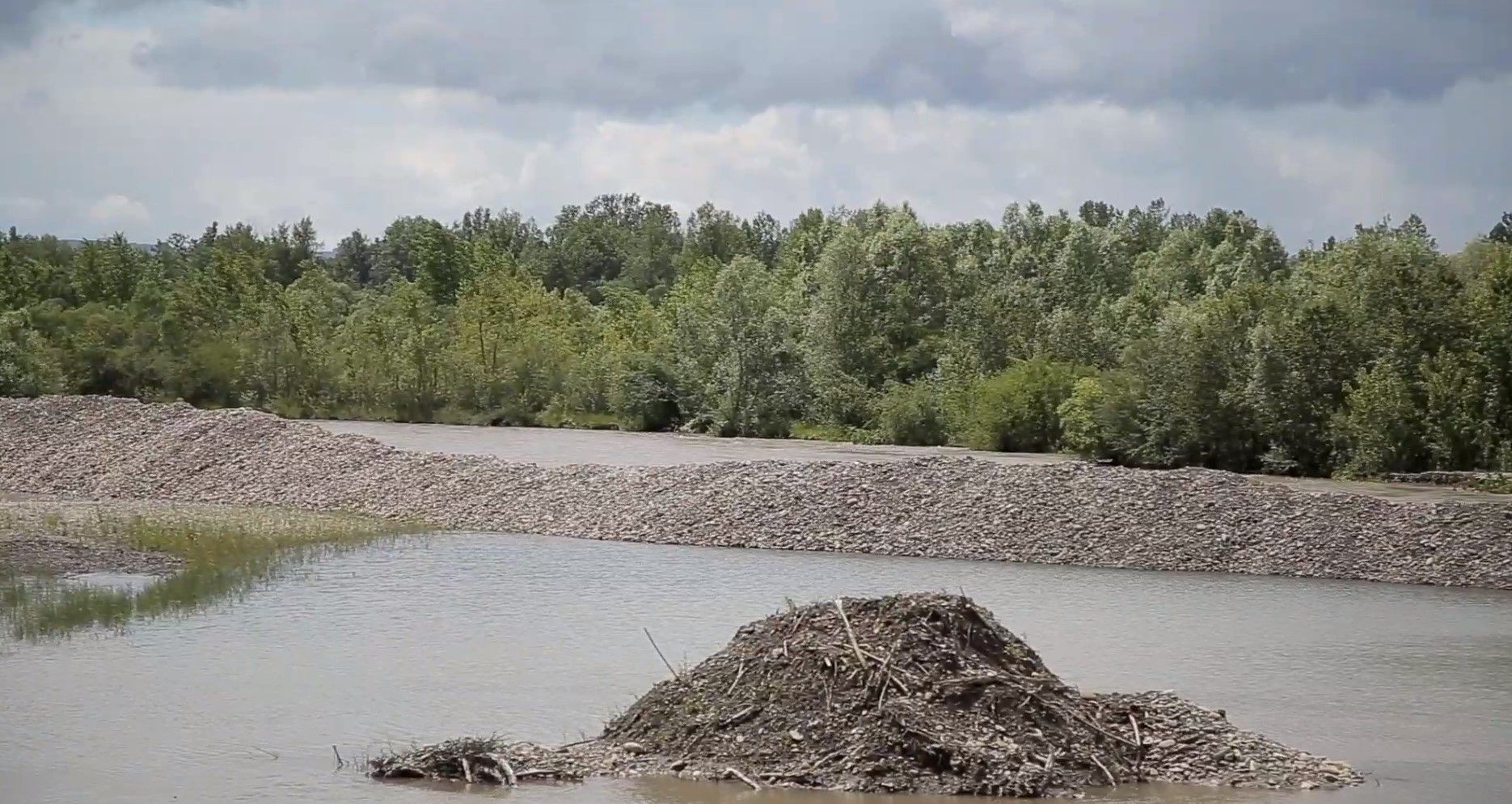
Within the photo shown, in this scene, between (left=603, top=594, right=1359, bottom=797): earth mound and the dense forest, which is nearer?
(left=603, top=594, right=1359, bottom=797): earth mound

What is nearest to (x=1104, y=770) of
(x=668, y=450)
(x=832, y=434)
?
(x=668, y=450)

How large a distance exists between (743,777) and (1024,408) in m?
35.0

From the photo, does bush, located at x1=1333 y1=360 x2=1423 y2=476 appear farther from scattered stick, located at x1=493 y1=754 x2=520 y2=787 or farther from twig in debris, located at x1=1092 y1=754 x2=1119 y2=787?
scattered stick, located at x1=493 y1=754 x2=520 y2=787

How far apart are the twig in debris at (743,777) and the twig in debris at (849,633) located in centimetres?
112

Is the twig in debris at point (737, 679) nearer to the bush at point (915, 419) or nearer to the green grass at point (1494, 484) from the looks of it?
the green grass at point (1494, 484)

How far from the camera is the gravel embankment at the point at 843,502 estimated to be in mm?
23422

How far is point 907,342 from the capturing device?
5775 cm

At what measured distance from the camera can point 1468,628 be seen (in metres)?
19.1

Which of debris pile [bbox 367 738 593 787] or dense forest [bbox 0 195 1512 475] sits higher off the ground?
dense forest [bbox 0 195 1512 475]

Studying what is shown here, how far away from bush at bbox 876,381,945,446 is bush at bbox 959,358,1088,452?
3.34 meters

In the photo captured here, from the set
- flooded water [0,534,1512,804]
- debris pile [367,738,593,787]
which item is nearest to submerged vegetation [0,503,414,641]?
flooded water [0,534,1512,804]

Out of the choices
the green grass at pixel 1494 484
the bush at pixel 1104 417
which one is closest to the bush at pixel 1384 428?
the green grass at pixel 1494 484

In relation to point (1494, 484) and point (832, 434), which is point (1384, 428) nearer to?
point (1494, 484)

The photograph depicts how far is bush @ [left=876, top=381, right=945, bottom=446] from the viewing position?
49781 mm
